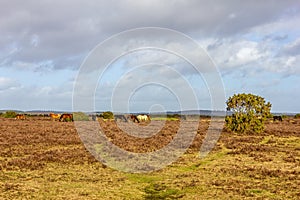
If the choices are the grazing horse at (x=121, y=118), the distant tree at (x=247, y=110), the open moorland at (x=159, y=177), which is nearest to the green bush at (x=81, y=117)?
the grazing horse at (x=121, y=118)

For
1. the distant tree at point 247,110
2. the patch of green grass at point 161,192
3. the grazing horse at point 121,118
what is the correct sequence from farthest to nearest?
the grazing horse at point 121,118
the distant tree at point 247,110
the patch of green grass at point 161,192

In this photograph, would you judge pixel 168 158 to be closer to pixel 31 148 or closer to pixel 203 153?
pixel 203 153

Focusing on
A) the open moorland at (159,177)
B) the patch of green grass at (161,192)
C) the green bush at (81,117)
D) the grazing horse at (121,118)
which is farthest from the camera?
the green bush at (81,117)

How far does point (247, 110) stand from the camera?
157 feet

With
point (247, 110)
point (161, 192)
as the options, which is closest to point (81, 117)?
point (247, 110)

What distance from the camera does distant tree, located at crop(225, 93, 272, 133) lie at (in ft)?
157

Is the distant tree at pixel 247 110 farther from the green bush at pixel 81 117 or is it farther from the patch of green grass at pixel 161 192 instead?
the green bush at pixel 81 117

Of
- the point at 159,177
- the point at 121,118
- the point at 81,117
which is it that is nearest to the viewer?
the point at 159,177

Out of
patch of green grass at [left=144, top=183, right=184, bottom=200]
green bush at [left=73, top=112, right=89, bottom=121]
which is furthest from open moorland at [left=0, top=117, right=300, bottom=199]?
green bush at [left=73, top=112, right=89, bottom=121]

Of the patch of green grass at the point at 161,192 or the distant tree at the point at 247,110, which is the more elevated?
the distant tree at the point at 247,110

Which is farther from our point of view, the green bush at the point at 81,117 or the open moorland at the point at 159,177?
the green bush at the point at 81,117

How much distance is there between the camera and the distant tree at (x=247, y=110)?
47.9 m

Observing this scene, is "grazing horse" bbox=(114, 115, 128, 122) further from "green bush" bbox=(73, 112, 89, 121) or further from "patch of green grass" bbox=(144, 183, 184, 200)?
"patch of green grass" bbox=(144, 183, 184, 200)

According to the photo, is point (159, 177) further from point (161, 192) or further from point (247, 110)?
point (247, 110)
